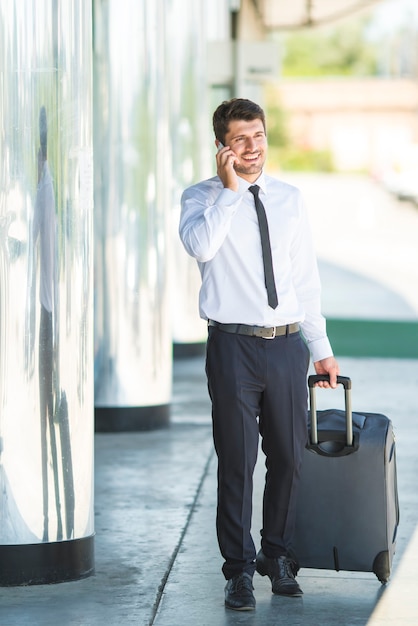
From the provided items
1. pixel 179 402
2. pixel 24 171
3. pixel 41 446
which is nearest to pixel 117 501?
pixel 41 446

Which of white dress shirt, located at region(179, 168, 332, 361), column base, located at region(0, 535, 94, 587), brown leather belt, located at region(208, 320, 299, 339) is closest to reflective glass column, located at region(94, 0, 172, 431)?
column base, located at region(0, 535, 94, 587)

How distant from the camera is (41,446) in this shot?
5414 mm

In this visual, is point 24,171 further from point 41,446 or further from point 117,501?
point 117,501

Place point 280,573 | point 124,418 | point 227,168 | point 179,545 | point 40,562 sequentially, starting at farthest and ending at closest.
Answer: point 124,418, point 179,545, point 40,562, point 280,573, point 227,168

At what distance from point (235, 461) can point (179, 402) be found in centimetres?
570

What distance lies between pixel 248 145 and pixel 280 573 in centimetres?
166

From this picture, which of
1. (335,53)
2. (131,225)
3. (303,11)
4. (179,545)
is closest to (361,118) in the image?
(335,53)

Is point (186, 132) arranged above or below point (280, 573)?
above

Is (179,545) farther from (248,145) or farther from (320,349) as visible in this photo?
(248,145)

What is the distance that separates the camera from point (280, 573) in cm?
529

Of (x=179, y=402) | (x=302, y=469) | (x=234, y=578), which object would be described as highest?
(x=302, y=469)

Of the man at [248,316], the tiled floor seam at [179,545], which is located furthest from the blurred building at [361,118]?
the man at [248,316]

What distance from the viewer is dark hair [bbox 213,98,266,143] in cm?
496

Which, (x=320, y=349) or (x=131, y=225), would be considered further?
(x=131, y=225)
